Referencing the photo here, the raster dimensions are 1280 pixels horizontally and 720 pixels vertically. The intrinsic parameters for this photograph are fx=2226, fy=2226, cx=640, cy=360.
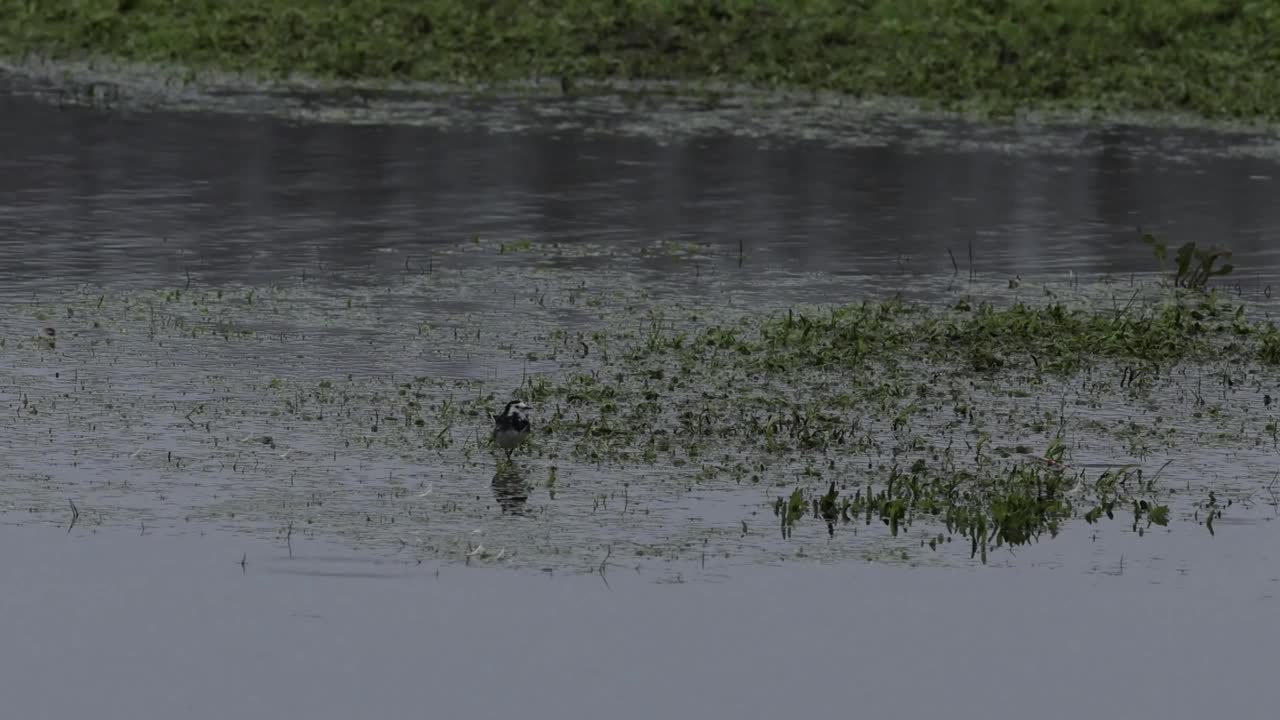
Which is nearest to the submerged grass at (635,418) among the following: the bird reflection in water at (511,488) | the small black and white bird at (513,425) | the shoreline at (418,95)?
the bird reflection in water at (511,488)

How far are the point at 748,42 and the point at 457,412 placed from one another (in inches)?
964

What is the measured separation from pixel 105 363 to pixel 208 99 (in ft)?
61.8

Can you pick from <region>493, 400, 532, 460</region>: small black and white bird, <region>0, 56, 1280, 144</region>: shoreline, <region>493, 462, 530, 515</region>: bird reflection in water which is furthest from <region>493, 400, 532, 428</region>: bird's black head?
<region>0, 56, 1280, 144</region>: shoreline

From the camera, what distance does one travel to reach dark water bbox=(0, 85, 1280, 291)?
75.4 ft

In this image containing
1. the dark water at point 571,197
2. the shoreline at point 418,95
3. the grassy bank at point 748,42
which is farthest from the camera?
the grassy bank at point 748,42

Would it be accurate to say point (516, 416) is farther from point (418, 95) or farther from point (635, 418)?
point (418, 95)

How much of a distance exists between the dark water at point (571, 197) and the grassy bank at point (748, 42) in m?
3.83

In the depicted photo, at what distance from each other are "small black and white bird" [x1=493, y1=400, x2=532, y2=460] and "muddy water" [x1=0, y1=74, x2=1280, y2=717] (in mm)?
230

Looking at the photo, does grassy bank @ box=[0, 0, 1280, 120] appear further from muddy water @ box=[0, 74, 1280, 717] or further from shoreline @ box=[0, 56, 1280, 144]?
muddy water @ box=[0, 74, 1280, 717]

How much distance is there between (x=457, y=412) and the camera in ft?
50.9

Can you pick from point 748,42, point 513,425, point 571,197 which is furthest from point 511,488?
point 748,42

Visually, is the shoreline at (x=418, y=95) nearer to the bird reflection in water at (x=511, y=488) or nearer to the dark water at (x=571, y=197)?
the dark water at (x=571, y=197)

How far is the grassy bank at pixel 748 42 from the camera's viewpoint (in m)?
37.0

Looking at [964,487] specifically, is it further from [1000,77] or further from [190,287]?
[1000,77]
